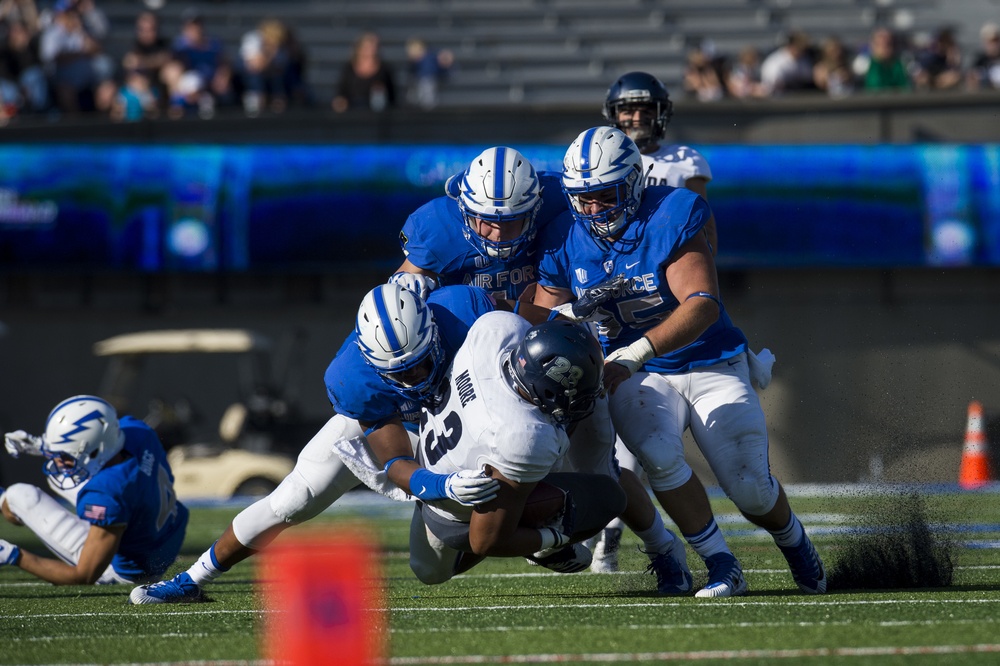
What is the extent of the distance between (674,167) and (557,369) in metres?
1.96

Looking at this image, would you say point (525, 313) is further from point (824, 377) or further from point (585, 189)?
point (824, 377)

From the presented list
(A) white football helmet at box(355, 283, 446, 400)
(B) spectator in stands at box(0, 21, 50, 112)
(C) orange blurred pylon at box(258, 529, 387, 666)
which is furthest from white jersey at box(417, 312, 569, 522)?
(B) spectator in stands at box(0, 21, 50, 112)

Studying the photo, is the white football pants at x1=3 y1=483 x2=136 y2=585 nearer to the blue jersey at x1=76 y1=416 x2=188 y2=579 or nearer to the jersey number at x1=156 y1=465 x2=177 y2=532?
the blue jersey at x1=76 y1=416 x2=188 y2=579

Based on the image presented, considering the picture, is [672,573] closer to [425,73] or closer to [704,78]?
[704,78]

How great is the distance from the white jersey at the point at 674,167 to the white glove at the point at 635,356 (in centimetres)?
128

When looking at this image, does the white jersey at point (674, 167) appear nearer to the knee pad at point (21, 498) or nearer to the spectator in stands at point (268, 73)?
the knee pad at point (21, 498)

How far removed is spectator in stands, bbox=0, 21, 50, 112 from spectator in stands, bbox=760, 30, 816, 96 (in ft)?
25.0

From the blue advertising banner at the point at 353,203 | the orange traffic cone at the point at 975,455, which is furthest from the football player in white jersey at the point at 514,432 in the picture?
the blue advertising banner at the point at 353,203

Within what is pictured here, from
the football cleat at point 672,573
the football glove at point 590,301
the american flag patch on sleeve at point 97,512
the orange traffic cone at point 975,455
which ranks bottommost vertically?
the orange traffic cone at point 975,455

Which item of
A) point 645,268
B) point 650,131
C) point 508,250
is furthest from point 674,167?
point 508,250

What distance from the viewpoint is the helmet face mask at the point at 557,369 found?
4.66m

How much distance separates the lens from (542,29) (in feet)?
58.8

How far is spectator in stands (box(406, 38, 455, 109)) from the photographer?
16406mm

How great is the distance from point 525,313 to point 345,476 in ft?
3.03
